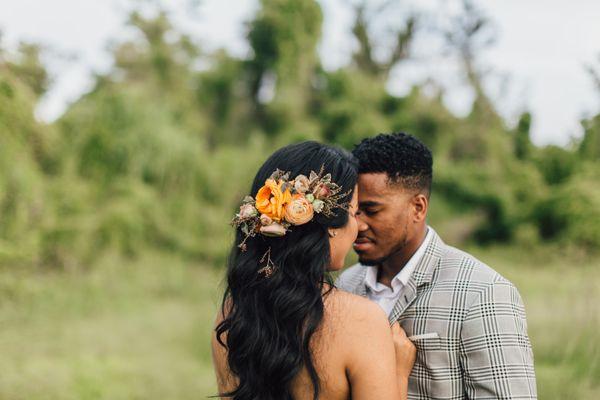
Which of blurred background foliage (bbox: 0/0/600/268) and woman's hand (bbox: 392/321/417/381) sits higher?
blurred background foliage (bbox: 0/0/600/268)

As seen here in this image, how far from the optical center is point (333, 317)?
1944mm

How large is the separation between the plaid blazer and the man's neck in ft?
0.60

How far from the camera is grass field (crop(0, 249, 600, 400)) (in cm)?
545

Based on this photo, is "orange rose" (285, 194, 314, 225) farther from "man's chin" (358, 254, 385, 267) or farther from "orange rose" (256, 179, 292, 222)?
"man's chin" (358, 254, 385, 267)

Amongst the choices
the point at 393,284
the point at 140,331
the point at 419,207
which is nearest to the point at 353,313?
the point at 393,284

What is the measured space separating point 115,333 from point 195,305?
230 cm

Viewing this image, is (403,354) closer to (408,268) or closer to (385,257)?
(408,268)

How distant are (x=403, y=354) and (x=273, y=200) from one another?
769mm

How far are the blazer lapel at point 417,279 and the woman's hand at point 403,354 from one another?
125 mm

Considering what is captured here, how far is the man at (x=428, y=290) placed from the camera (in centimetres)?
204

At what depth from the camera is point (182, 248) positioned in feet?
48.3

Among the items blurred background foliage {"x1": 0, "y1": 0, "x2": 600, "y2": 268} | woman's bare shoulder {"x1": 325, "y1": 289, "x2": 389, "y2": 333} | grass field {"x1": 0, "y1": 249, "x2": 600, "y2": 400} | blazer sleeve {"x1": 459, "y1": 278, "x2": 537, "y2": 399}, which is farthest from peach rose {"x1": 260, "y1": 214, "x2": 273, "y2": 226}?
blurred background foliage {"x1": 0, "y1": 0, "x2": 600, "y2": 268}

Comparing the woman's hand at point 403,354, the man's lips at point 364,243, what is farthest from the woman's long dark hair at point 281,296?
the man's lips at point 364,243

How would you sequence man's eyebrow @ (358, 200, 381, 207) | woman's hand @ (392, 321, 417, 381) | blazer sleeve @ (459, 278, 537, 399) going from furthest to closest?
1. man's eyebrow @ (358, 200, 381, 207)
2. woman's hand @ (392, 321, 417, 381)
3. blazer sleeve @ (459, 278, 537, 399)
